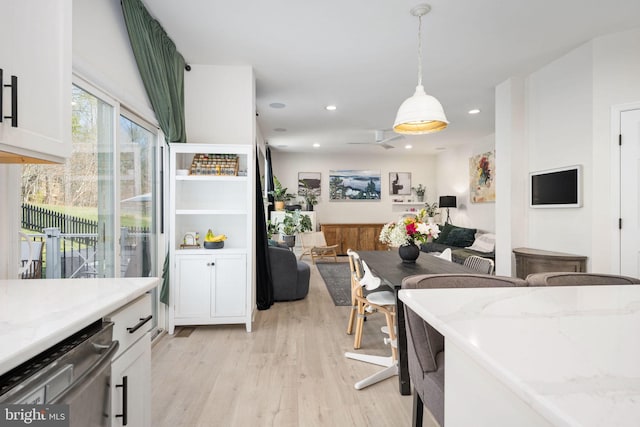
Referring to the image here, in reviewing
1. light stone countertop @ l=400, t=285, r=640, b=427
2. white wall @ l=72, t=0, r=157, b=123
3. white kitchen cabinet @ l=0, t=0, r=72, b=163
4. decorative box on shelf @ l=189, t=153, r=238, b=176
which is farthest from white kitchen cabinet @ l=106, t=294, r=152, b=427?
decorative box on shelf @ l=189, t=153, r=238, b=176

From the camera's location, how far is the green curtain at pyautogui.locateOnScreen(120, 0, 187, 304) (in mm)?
2573

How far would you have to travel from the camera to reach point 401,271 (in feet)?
8.57

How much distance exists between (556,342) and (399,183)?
28.9 feet

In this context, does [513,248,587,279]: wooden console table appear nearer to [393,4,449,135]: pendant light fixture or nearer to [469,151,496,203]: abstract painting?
[393,4,449,135]: pendant light fixture

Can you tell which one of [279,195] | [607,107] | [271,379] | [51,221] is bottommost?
[271,379]

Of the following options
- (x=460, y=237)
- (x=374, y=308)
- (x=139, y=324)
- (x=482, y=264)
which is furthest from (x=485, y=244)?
(x=139, y=324)

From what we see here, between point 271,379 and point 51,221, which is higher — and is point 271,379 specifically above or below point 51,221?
below

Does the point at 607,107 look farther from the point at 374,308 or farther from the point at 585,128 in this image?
the point at 374,308

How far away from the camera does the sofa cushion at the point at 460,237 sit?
6929 millimetres

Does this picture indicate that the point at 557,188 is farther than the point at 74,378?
Yes

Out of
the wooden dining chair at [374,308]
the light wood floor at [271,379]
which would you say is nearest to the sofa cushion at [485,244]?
the light wood floor at [271,379]

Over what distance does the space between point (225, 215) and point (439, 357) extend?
9.29 ft

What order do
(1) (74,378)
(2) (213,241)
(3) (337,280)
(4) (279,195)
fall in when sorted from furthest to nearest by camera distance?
(4) (279,195) → (3) (337,280) → (2) (213,241) → (1) (74,378)


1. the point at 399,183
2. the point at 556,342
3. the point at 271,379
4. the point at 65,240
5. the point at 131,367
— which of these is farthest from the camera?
the point at 399,183
